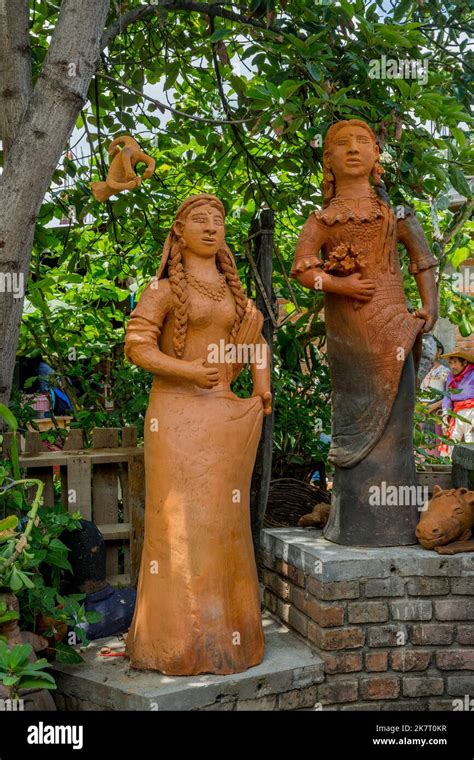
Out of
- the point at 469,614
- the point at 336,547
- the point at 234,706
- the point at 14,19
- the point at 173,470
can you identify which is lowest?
the point at 234,706

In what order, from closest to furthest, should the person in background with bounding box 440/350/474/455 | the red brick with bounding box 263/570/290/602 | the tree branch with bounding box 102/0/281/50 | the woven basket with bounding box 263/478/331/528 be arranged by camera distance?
the red brick with bounding box 263/570/290/602, the tree branch with bounding box 102/0/281/50, the woven basket with bounding box 263/478/331/528, the person in background with bounding box 440/350/474/455

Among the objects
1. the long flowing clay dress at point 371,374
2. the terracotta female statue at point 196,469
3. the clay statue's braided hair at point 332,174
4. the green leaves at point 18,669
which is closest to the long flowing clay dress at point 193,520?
the terracotta female statue at point 196,469

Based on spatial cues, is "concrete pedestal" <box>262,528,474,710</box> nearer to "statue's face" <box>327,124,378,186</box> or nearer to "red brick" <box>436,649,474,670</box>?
"red brick" <box>436,649,474,670</box>

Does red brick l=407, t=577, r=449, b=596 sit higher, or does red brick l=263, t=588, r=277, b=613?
red brick l=407, t=577, r=449, b=596

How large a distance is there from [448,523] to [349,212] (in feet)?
4.72

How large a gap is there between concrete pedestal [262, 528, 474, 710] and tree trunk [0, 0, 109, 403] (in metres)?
1.64

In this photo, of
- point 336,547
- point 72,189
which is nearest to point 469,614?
point 336,547

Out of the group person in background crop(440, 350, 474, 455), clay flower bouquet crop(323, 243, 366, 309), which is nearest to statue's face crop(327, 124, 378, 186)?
clay flower bouquet crop(323, 243, 366, 309)

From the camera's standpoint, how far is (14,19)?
3514mm

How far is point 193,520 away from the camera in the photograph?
10.6 ft

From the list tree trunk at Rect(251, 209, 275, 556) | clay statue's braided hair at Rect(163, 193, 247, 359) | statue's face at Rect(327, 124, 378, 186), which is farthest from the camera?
tree trunk at Rect(251, 209, 275, 556)

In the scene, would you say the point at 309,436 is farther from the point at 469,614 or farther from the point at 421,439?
the point at 469,614

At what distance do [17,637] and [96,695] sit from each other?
45cm

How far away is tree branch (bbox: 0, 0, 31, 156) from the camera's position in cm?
346
